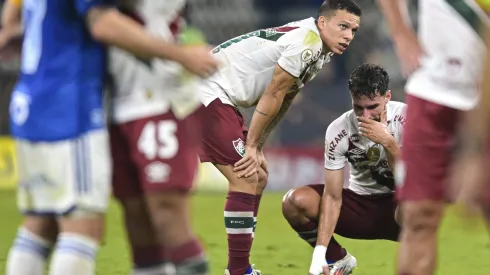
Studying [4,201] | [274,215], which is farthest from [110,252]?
[4,201]

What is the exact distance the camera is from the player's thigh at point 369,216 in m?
6.42

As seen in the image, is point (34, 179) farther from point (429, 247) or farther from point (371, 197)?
point (371, 197)

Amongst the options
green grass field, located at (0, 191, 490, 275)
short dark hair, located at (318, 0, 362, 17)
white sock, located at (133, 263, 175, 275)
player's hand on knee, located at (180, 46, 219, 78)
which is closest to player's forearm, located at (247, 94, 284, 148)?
short dark hair, located at (318, 0, 362, 17)

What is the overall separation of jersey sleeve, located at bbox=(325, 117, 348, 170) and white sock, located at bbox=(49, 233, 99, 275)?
2.83m

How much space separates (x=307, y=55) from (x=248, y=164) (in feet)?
2.66

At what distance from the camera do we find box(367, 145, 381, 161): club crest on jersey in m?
6.25

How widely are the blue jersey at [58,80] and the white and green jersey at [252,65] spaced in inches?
113

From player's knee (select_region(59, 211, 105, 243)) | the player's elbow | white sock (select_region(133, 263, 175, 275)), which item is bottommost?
white sock (select_region(133, 263, 175, 275))

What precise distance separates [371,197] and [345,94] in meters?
8.49

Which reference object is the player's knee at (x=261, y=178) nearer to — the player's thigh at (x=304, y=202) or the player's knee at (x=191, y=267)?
the player's thigh at (x=304, y=202)

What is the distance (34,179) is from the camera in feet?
12.0

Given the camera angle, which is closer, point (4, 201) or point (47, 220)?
point (47, 220)

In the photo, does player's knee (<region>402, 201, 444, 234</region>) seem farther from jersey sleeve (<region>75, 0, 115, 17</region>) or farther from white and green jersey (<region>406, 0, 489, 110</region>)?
jersey sleeve (<region>75, 0, 115, 17</region>)

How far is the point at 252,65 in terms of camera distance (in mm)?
6594
